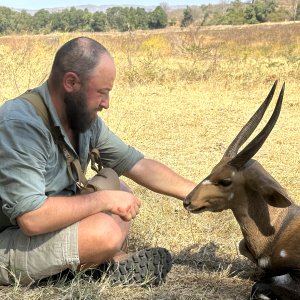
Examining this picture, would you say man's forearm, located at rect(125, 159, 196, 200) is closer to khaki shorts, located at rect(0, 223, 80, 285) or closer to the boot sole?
the boot sole

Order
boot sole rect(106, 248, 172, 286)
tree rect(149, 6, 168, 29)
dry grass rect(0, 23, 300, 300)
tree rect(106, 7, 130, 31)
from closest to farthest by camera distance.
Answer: boot sole rect(106, 248, 172, 286) < dry grass rect(0, 23, 300, 300) < tree rect(106, 7, 130, 31) < tree rect(149, 6, 168, 29)

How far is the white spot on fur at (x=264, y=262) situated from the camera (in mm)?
3797

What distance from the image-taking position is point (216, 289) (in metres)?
3.98

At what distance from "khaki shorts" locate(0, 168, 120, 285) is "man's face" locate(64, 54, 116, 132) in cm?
66

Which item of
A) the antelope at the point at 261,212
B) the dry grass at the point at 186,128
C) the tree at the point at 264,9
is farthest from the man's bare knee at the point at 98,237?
the tree at the point at 264,9

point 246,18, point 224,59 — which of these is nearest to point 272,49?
point 224,59

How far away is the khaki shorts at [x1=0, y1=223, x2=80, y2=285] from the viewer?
3621 mm

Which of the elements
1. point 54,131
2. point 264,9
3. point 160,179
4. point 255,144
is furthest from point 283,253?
point 264,9

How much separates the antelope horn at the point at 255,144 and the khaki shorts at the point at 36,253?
1034mm

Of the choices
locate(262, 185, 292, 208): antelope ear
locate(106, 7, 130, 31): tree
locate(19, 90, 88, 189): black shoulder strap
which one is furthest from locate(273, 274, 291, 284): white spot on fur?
locate(106, 7, 130, 31): tree

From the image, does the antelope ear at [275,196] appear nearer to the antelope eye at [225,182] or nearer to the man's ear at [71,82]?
the antelope eye at [225,182]

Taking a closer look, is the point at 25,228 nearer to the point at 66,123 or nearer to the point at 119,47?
the point at 66,123

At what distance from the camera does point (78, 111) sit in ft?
12.2

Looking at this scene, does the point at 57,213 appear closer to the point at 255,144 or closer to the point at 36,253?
the point at 36,253
